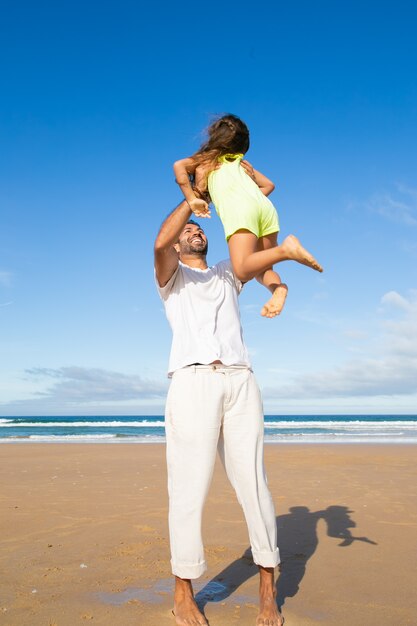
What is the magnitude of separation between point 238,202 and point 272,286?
1.85 ft

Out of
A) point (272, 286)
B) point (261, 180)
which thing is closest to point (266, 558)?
point (272, 286)

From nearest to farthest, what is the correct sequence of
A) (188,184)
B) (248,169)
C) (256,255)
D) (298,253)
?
(298,253) < (256,255) < (188,184) < (248,169)

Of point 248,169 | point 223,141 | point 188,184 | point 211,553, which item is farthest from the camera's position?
point 211,553

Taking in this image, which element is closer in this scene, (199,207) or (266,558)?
(266,558)

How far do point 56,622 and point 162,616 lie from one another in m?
0.64

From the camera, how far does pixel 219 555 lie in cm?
462

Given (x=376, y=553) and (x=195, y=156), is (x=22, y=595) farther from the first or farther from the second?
(x=195, y=156)

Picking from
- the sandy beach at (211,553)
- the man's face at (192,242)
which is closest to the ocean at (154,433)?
the sandy beach at (211,553)

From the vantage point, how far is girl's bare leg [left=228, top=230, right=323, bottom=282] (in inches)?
117

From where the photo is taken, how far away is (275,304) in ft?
10.3

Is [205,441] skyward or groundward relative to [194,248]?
groundward

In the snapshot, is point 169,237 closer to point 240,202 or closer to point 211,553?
point 240,202

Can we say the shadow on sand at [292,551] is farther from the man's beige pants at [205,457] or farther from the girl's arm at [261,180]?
the girl's arm at [261,180]

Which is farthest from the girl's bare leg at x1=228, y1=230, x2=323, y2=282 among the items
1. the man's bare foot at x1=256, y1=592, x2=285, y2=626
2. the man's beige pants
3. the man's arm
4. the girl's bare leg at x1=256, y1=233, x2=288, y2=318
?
the man's bare foot at x1=256, y1=592, x2=285, y2=626
